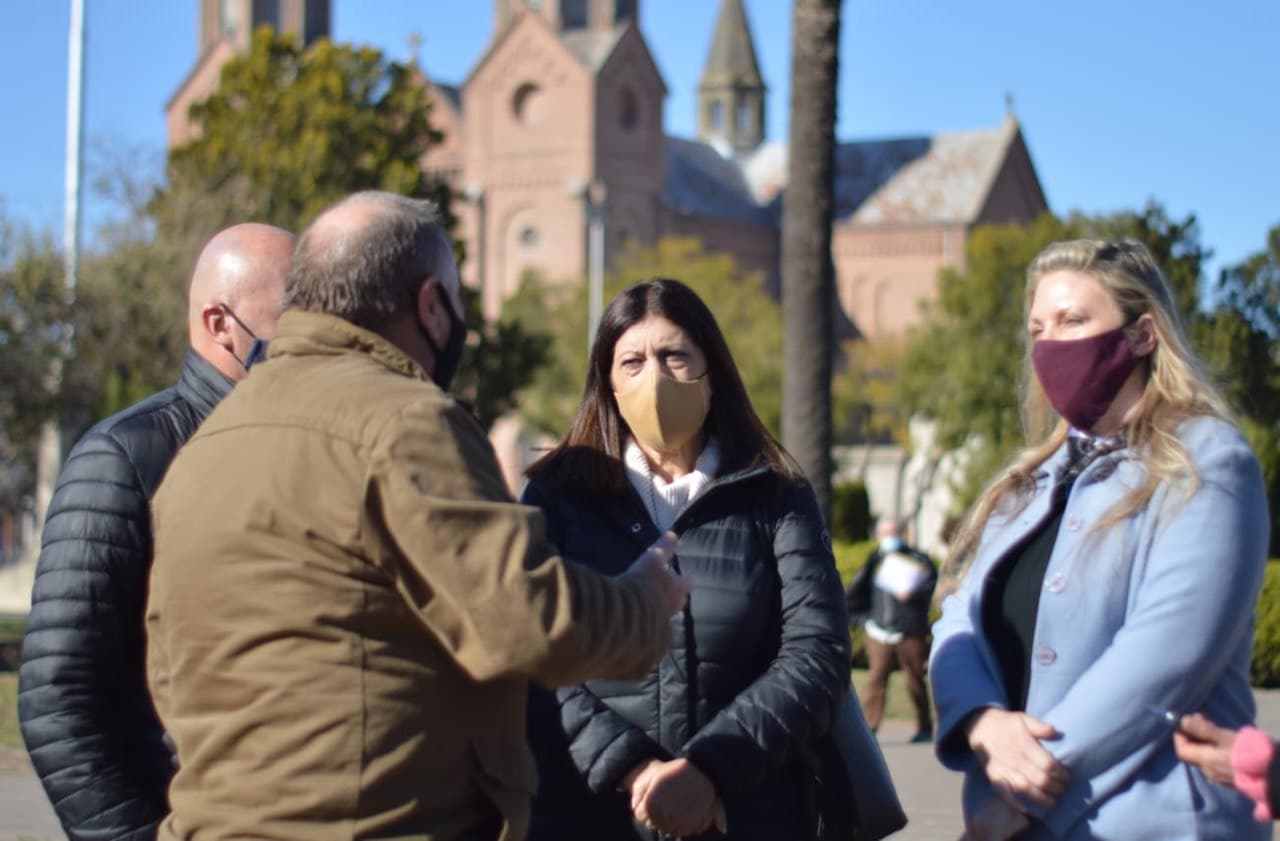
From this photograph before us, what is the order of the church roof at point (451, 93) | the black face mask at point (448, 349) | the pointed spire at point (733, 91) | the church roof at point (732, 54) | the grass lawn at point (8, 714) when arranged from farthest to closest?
1. the church roof at point (732, 54)
2. the pointed spire at point (733, 91)
3. the church roof at point (451, 93)
4. the grass lawn at point (8, 714)
5. the black face mask at point (448, 349)

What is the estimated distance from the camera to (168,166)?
100 ft

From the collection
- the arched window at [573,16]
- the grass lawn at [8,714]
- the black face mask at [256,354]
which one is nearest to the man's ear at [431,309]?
the black face mask at [256,354]

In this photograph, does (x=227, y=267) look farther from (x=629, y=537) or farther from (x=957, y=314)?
(x=957, y=314)

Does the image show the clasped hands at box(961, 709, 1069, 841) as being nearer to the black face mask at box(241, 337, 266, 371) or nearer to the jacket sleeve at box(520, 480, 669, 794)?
the jacket sleeve at box(520, 480, 669, 794)

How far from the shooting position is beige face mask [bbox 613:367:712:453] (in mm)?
3990

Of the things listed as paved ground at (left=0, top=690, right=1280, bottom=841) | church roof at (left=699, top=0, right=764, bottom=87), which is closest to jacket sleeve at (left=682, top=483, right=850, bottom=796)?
→ paved ground at (left=0, top=690, right=1280, bottom=841)

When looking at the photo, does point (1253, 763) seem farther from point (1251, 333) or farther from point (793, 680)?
point (1251, 333)

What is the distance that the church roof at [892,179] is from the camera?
7856cm

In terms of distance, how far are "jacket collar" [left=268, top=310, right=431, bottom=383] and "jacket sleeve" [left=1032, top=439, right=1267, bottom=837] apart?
1.41 meters

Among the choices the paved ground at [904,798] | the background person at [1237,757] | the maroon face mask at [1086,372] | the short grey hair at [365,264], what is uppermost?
the short grey hair at [365,264]

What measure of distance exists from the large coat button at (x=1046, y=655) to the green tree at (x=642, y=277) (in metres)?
45.5

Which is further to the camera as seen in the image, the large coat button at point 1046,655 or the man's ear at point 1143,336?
the man's ear at point 1143,336

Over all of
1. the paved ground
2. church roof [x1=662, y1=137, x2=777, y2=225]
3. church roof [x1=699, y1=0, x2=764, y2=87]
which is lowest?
the paved ground

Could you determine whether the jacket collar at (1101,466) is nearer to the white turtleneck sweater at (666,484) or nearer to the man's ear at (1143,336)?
the man's ear at (1143,336)
